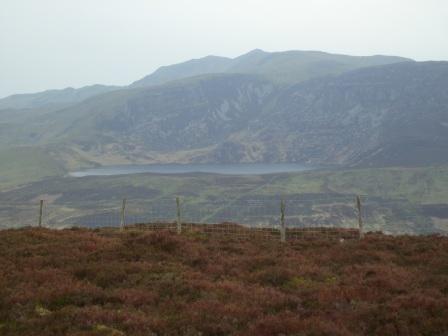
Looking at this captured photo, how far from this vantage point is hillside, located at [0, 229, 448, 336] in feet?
37.4

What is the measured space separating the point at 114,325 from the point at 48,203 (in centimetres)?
18268

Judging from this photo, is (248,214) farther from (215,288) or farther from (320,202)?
(215,288)

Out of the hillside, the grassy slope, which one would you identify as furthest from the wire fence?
the hillside

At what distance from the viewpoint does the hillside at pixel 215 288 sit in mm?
11406

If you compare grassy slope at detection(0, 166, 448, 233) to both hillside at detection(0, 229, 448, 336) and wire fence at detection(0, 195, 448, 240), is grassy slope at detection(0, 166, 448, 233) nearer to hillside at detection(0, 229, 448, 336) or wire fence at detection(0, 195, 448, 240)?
wire fence at detection(0, 195, 448, 240)

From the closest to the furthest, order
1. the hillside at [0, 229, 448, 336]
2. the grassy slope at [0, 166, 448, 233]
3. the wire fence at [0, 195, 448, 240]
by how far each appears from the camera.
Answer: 1. the hillside at [0, 229, 448, 336]
2. the wire fence at [0, 195, 448, 240]
3. the grassy slope at [0, 166, 448, 233]

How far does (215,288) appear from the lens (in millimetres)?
15008

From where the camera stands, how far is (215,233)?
94.5ft

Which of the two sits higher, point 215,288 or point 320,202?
point 215,288

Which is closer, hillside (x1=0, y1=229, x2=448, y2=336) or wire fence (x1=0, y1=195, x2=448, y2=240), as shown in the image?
hillside (x1=0, y1=229, x2=448, y2=336)

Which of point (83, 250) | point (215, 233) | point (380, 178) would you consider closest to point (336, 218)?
point (380, 178)

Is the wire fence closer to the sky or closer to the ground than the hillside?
closer to the ground

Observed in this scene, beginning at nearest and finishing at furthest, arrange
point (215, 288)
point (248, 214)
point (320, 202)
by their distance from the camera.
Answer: point (215, 288) < point (248, 214) < point (320, 202)

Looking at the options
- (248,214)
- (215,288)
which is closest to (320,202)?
(248,214)
